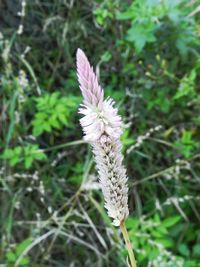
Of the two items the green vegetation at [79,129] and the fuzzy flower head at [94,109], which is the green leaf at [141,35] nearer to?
the green vegetation at [79,129]

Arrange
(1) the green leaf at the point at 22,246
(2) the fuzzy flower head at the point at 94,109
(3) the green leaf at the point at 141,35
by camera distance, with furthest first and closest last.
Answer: (1) the green leaf at the point at 22,246 < (3) the green leaf at the point at 141,35 < (2) the fuzzy flower head at the point at 94,109

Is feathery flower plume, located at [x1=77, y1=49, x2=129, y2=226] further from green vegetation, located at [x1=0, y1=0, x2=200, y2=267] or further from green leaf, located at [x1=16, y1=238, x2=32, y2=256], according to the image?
green leaf, located at [x1=16, y1=238, x2=32, y2=256]

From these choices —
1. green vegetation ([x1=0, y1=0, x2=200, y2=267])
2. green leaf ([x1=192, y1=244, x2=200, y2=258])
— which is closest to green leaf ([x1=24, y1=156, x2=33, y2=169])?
green vegetation ([x1=0, y1=0, x2=200, y2=267])

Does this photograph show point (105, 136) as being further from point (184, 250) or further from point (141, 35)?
point (184, 250)

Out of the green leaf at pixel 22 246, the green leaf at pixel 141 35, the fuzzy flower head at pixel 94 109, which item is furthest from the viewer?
the green leaf at pixel 22 246

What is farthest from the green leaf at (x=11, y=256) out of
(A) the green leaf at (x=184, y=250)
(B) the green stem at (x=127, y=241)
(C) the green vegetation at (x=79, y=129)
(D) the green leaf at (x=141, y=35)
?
(B) the green stem at (x=127, y=241)

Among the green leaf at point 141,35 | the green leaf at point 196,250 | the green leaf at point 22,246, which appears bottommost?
the green leaf at point 196,250
